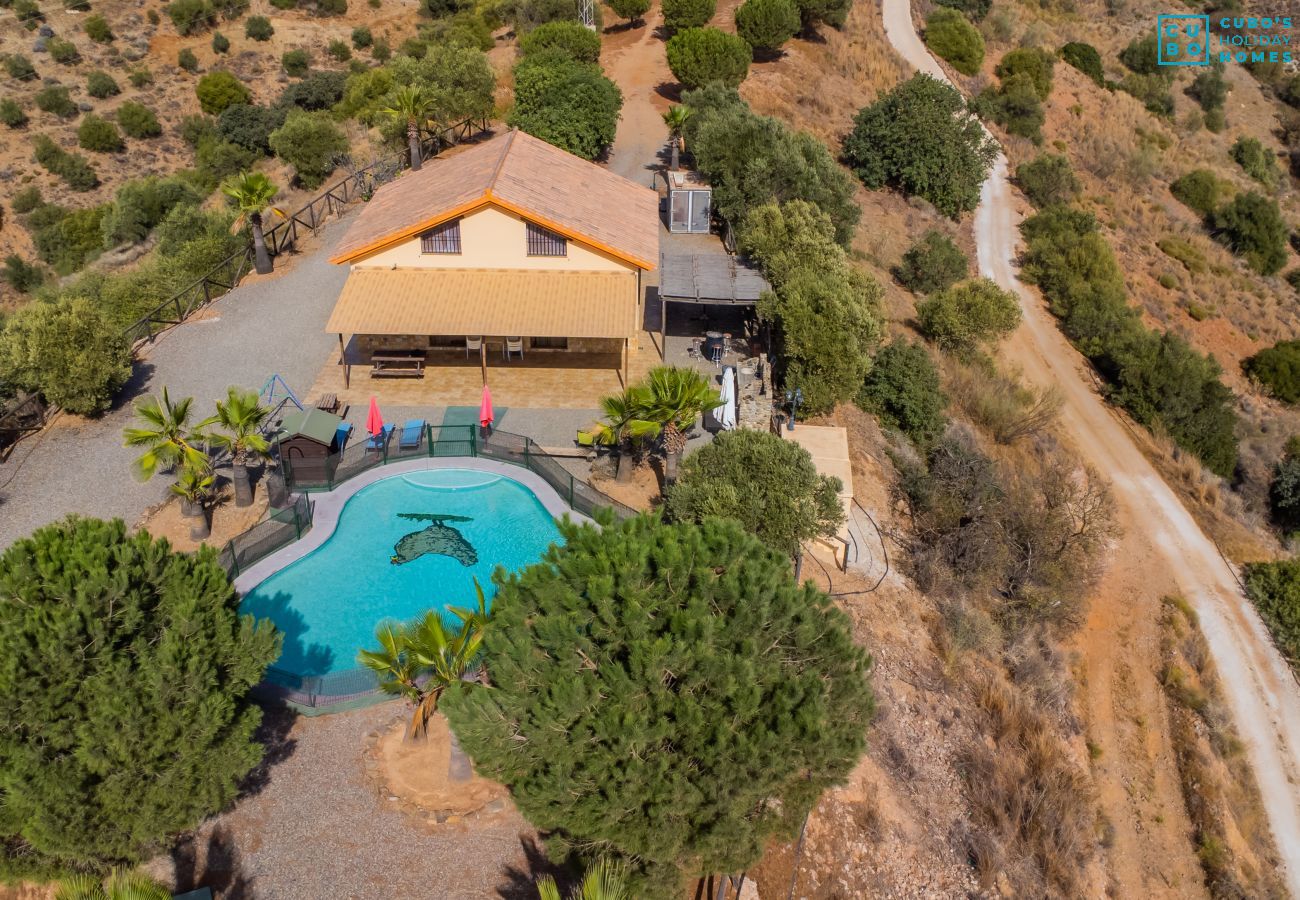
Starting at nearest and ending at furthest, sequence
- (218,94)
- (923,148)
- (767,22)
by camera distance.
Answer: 1. (923,148)
2. (767,22)
3. (218,94)

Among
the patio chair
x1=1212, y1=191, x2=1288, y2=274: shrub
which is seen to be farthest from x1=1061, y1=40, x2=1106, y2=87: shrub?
the patio chair

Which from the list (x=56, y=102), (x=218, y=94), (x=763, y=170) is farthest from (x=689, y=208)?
(x=56, y=102)

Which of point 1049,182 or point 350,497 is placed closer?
point 350,497

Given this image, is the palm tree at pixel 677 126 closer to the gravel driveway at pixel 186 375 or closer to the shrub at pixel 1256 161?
the gravel driveway at pixel 186 375

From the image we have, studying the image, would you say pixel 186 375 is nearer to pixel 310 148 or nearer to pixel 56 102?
pixel 310 148

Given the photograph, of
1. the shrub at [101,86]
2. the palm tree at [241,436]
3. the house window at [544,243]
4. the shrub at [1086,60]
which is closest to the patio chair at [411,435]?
the palm tree at [241,436]

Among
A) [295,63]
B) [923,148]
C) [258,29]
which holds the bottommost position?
[295,63]

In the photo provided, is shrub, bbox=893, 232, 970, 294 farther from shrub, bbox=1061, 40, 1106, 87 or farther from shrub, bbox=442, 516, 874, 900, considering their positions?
shrub, bbox=1061, 40, 1106, 87
